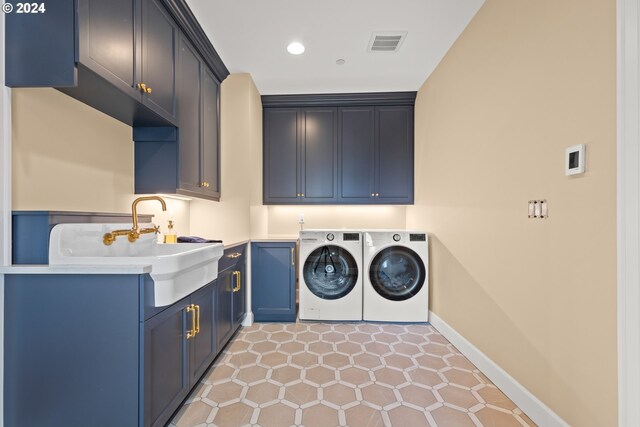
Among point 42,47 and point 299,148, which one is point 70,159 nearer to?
point 42,47

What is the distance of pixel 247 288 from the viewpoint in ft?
9.03

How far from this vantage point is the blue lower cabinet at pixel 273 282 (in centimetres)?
278

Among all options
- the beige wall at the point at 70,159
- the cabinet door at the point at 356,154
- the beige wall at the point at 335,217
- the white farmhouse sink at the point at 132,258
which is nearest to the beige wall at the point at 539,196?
the cabinet door at the point at 356,154

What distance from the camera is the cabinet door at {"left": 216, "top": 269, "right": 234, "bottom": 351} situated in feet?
6.66

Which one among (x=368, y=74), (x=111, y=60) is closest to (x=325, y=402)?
(x=111, y=60)

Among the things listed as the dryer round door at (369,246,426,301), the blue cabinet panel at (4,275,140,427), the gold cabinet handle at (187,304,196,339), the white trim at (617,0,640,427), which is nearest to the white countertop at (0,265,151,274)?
the blue cabinet panel at (4,275,140,427)

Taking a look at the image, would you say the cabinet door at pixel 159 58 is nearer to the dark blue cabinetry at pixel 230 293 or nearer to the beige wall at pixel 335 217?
the dark blue cabinetry at pixel 230 293

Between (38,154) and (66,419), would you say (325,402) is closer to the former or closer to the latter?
(66,419)

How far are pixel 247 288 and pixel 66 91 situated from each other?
2001 millimetres

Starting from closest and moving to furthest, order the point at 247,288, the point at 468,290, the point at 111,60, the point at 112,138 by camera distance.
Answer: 1. the point at 111,60
2. the point at 112,138
3. the point at 468,290
4. the point at 247,288

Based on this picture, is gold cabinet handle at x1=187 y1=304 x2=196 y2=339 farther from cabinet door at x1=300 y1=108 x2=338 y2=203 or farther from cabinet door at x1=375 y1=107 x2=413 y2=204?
cabinet door at x1=375 y1=107 x2=413 y2=204

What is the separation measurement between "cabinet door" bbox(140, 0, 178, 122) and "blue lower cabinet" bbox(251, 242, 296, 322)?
147cm

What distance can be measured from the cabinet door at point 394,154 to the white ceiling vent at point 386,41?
0.95 m

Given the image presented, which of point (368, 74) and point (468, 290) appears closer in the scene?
point (468, 290)
